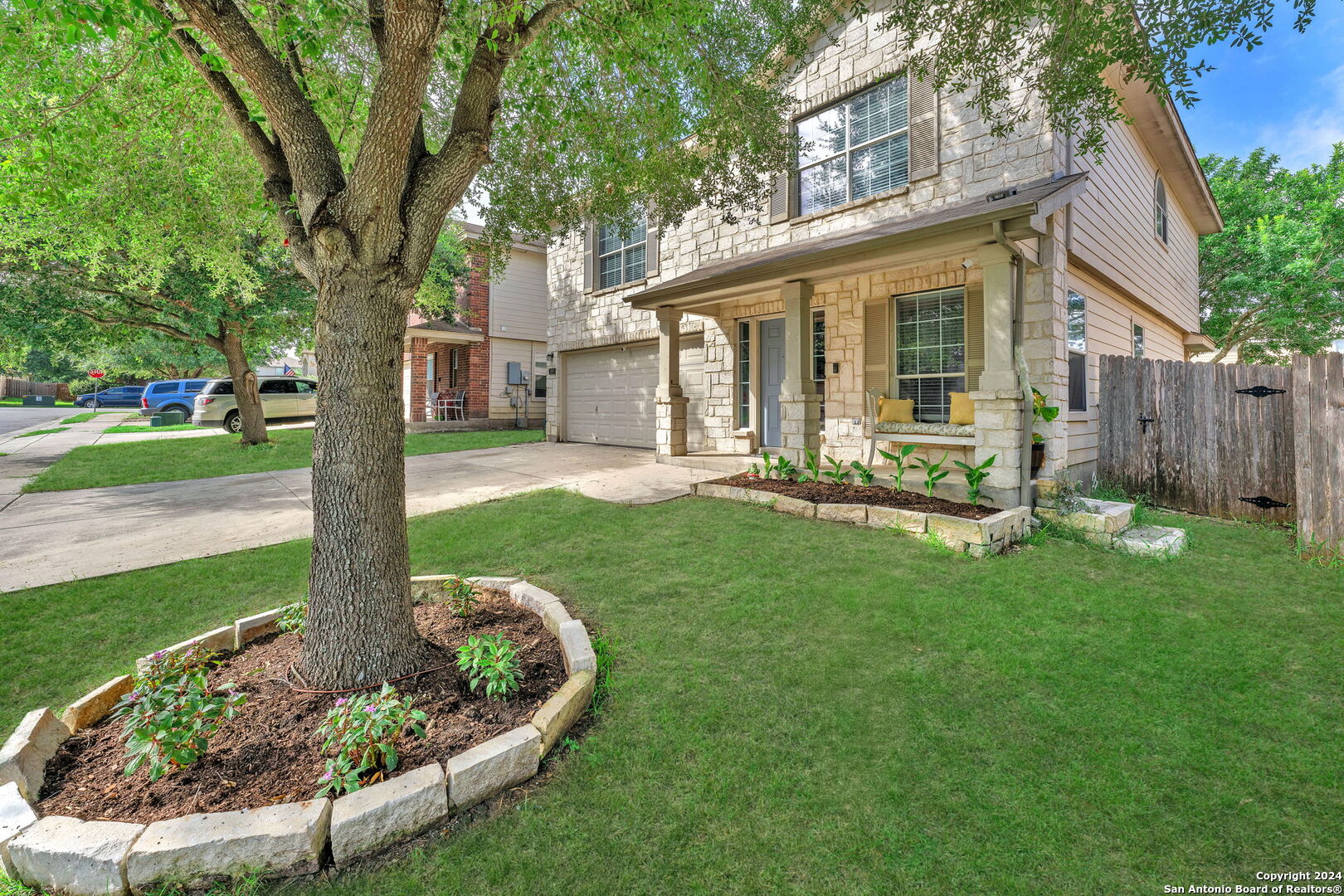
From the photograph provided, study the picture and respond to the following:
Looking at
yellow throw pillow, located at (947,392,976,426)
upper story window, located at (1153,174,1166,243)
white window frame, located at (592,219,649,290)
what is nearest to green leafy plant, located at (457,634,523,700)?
yellow throw pillow, located at (947,392,976,426)

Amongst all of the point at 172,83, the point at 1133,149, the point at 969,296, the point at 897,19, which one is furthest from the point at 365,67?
the point at 1133,149

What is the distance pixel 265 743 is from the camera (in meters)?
2.15

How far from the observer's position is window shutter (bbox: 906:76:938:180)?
7.01 meters

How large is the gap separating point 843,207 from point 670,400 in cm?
395

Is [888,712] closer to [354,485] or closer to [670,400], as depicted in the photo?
[354,485]

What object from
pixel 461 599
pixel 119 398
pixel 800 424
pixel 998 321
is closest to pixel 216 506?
pixel 461 599

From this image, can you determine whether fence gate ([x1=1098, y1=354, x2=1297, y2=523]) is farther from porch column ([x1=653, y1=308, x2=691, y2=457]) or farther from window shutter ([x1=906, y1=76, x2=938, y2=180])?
porch column ([x1=653, y1=308, x2=691, y2=457])

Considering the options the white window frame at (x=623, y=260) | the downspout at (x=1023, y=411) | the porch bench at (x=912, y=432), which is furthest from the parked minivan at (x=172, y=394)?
the downspout at (x=1023, y=411)

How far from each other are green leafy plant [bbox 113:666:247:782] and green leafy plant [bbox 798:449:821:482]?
224 inches

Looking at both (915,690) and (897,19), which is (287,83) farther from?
(897,19)

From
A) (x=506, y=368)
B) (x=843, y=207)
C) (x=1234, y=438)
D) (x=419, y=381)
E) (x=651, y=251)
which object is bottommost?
(x=1234, y=438)

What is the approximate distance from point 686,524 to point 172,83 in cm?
559

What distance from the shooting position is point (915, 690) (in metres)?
2.70

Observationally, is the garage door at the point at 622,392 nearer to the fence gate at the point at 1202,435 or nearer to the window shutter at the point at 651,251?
the window shutter at the point at 651,251
